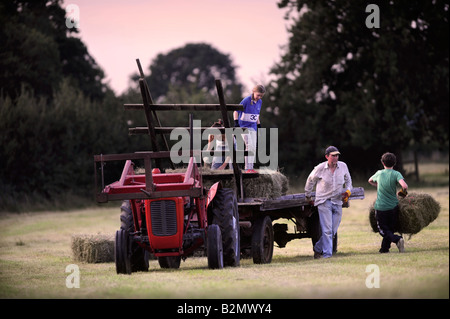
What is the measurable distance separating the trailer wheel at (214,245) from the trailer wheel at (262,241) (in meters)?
1.69

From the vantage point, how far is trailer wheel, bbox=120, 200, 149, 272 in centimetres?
1331

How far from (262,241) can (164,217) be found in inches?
103

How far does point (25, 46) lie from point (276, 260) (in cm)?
3226

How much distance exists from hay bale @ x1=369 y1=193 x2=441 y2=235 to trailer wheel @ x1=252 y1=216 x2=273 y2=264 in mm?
2319

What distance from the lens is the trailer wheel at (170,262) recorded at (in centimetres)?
1490

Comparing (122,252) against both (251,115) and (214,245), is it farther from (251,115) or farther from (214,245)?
(251,115)

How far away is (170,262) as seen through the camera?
1509 centimetres

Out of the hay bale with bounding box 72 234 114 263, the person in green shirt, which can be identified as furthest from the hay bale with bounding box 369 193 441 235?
the hay bale with bounding box 72 234 114 263

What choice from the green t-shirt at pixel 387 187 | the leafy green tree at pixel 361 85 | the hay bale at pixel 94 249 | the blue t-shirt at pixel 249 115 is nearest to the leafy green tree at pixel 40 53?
the leafy green tree at pixel 361 85

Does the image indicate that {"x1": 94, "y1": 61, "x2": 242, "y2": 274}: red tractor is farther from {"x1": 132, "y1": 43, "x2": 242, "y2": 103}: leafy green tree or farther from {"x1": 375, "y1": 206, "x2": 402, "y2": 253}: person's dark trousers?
{"x1": 132, "y1": 43, "x2": 242, "y2": 103}: leafy green tree

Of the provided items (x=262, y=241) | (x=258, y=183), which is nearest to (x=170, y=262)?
(x=262, y=241)

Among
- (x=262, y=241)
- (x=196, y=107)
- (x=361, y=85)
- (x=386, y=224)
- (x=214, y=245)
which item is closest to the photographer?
(x=214, y=245)

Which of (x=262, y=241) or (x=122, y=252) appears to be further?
(x=262, y=241)

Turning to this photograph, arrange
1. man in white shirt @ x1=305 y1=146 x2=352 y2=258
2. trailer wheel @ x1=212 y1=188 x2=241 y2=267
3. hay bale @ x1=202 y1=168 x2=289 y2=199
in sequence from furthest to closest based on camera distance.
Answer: man in white shirt @ x1=305 y1=146 x2=352 y2=258 < hay bale @ x1=202 y1=168 x2=289 y2=199 < trailer wheel @ x1=212 y1=188 x2=241 y2=267
